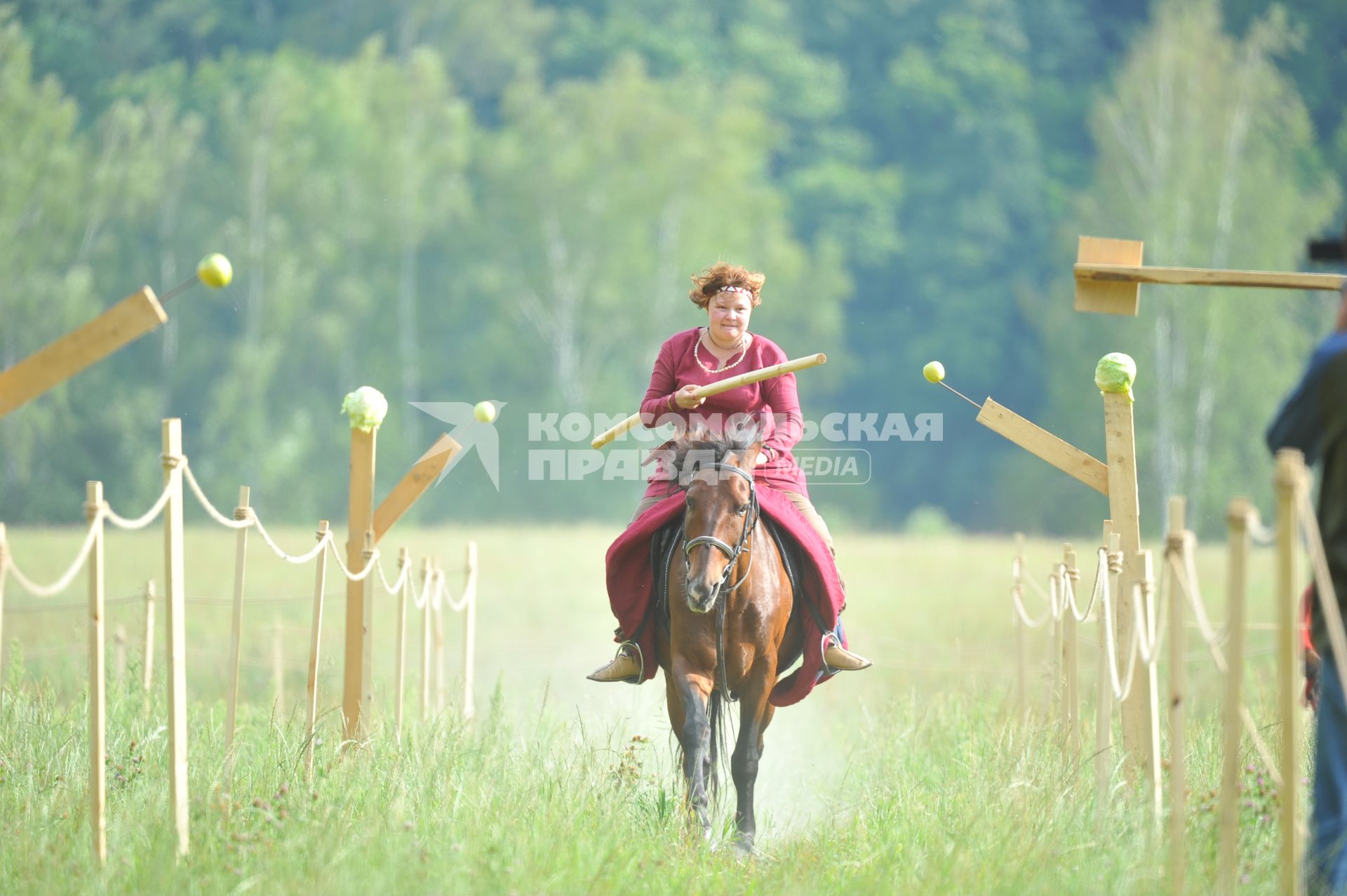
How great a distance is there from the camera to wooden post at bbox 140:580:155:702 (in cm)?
822

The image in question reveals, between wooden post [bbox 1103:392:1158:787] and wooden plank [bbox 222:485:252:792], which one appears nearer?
wooden plank [bbox 222:485:252:792]

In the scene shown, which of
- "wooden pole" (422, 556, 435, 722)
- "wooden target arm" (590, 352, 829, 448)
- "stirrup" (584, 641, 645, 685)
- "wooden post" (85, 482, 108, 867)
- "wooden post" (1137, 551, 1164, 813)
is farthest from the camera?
"wooden pole" (422, 556, 435, 722)

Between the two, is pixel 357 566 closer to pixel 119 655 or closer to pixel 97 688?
pixel 97 688

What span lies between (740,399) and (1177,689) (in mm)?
3069

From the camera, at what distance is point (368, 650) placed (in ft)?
23.7

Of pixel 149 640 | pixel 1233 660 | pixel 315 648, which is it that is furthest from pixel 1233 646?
pixel 149 640

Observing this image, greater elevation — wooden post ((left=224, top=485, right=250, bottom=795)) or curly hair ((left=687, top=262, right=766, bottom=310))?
curly hair ((left=687, top=262, right=766, bottom=310))

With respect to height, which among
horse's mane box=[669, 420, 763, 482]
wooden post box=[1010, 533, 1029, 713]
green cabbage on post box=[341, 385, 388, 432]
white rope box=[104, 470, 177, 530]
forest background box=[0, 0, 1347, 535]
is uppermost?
forest background box=[0, 0, 1347, 535]

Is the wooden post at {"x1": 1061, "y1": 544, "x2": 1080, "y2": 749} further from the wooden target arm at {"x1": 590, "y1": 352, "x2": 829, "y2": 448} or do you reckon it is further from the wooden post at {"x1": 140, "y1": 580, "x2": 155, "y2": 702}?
the wooden post at {"x1": 140, "y1": 580, "x2": 155, "y2": 702}

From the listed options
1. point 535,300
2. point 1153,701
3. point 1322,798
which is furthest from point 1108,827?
point 535,300

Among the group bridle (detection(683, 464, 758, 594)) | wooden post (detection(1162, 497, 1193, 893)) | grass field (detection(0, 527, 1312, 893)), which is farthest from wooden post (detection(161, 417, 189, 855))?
wooden post (detection(1162, 497, 1193, 893))

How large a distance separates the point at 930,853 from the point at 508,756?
2218 mm

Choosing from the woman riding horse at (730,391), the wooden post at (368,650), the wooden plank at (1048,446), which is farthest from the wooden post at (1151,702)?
the wooden post at (368,650)

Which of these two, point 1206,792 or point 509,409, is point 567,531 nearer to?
point 509,409
